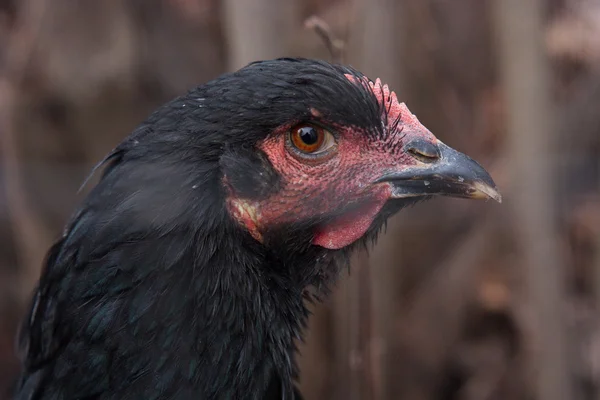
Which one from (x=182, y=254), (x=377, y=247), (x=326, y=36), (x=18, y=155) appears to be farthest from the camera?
(x=18, y=155)

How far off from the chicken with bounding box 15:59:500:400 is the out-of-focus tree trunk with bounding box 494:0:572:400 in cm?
177

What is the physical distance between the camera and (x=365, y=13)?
3.08m

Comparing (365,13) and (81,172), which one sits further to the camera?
(81,172)

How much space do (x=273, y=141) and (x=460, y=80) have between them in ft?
11.5

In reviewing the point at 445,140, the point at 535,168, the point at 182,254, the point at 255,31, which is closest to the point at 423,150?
the point at 182,254

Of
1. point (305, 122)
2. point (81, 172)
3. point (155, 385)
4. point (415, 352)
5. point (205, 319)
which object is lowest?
point (415, 352)

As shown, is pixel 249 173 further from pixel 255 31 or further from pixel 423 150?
pixel 255 31

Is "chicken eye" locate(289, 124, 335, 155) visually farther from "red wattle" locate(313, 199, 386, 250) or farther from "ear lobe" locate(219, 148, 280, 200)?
"red wattle" locate(313, 199, 386, 250)

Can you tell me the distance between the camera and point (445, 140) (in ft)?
15.8

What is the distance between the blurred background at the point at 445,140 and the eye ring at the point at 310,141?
5.20 ft

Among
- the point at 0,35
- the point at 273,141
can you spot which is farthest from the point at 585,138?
the point at 0,35

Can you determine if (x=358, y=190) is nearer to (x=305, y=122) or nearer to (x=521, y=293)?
(x=305, y=122)

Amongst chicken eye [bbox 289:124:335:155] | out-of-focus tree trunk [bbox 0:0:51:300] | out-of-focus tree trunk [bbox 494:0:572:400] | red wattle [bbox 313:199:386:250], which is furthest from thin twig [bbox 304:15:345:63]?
out-of-focus tree trunk [bbox 0:0:51:300]

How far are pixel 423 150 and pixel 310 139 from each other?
30 cm
